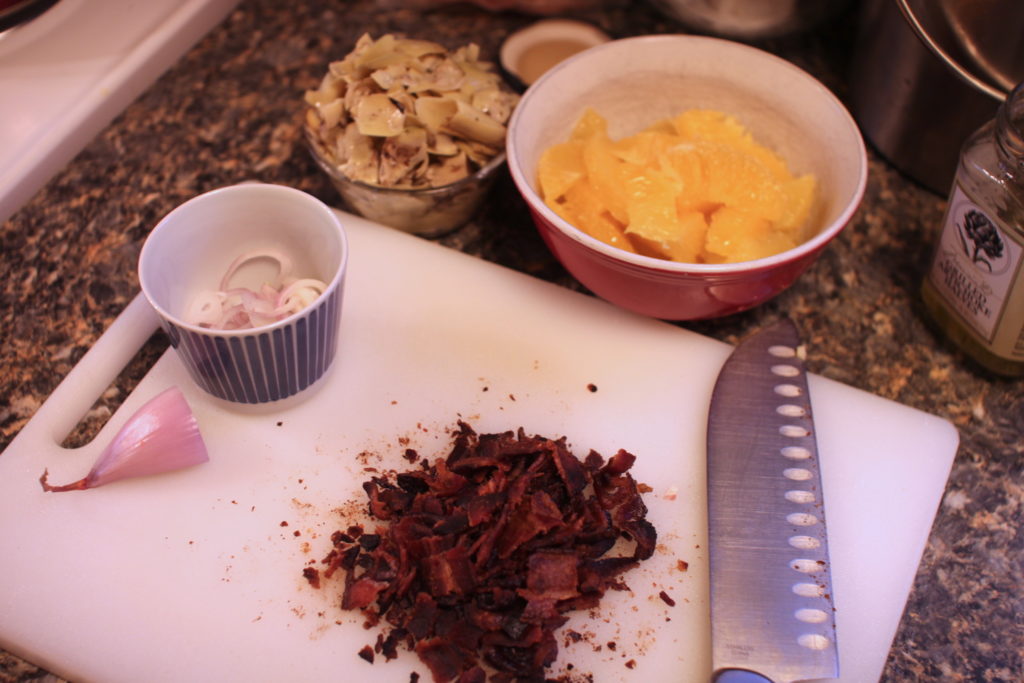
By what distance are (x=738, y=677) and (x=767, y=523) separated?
187mm

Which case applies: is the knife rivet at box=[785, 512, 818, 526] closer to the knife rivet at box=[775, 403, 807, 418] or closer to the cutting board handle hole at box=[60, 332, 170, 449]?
the knife rivet at box=[775, 403, 807, 418]

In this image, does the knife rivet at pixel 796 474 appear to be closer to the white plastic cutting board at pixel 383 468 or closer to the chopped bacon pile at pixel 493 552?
the white plastic cutting board at pixel 383 468

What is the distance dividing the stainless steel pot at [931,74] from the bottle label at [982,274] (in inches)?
9.1

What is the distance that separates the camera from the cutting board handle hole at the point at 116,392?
1.15m

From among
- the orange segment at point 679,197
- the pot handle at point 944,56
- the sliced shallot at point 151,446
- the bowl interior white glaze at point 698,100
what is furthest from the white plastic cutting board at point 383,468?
the pot handle at point 944,56

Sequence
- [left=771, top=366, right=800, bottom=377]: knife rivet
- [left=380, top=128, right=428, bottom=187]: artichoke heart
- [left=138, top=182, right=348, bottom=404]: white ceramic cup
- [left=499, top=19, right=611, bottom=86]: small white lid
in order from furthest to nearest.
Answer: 1. [left=499, top=19, right=611, bottom=86]: small white lid
2. [left=380, top=128, right=428, bottom=187]: artichoke heart
3. [left=771, top=366, right=800, bottom=377]: knife rivet
4. [left=138, top=182, right=348, bottom=404]: white ceramic cup

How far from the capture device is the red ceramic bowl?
1104mm

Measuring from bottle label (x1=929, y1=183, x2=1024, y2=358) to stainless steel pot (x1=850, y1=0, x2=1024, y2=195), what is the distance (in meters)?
0.23

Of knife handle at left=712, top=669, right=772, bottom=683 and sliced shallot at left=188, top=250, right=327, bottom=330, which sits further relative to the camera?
sliced shallot at left=188, top=250, right=327, bottom=330

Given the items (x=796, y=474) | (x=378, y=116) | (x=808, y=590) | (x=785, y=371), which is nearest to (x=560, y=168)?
(x=378, y=116)

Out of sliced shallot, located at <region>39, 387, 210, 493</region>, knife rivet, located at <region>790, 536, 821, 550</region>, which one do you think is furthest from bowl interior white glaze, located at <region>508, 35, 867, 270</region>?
sliced shallot, located at <region>39, 387, 210, 493</region>

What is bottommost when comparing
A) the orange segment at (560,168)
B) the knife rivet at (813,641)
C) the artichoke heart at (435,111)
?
the knife rivet at (813,641)

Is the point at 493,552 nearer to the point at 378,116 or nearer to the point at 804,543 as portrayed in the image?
the point at 804,543

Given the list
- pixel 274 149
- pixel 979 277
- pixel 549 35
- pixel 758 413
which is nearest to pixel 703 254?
pixel 758 413
